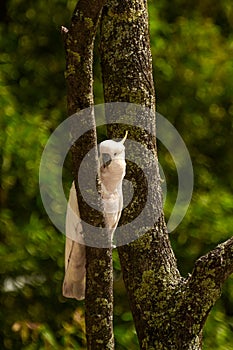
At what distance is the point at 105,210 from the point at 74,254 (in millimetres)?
69

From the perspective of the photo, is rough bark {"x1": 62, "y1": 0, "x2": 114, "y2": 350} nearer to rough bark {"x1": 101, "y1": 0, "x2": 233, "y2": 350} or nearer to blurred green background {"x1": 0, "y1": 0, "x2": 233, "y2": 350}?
rough bark {"x1": 101, "y1": 0, "x2": 233, "y2": 350}

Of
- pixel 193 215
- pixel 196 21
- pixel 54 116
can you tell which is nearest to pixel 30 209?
pixel 54 116

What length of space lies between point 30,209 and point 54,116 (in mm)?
213

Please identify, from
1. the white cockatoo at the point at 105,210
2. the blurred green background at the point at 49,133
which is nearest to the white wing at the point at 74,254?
the white cockatoo at the point at 105,210

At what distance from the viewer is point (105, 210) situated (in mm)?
846

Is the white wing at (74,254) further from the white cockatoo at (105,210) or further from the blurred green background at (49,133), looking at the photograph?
the blurred green background at (49,133)

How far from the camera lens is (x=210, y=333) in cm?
182

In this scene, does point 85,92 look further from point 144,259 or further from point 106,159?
Answer: point 144,259

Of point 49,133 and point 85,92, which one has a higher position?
point 49,133

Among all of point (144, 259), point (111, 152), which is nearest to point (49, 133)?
point (144, 259)

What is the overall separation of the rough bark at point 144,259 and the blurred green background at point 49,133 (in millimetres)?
786

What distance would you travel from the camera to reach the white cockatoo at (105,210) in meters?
0.83

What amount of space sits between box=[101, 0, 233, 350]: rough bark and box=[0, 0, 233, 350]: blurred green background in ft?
2.58

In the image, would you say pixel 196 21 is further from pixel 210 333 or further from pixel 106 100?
pixel 106 100
